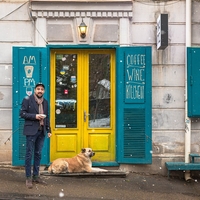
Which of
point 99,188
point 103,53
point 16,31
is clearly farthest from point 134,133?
point 16,31

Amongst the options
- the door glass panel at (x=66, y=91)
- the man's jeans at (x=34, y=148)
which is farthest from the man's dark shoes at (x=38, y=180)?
the door glass panel at (x=66, y=91)

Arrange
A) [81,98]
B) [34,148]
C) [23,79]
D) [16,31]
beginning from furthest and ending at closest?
[81,98] → [16,31] → [23,79] → [34,148]

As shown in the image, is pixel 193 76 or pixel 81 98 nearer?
pixel 193 76

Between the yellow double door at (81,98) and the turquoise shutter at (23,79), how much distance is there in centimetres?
33

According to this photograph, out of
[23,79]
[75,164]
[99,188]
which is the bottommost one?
[99,188]

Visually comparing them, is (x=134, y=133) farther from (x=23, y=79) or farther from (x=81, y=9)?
(x=81, y=9)

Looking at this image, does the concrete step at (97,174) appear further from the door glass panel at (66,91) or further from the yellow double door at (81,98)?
the door glass panel at (66,91)

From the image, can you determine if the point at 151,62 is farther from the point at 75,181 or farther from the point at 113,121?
the point at 75,181

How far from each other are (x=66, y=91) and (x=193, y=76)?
2.64 meters

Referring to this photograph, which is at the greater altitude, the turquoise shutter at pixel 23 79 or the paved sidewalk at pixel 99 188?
the turquoise shutter at pixel 23 79

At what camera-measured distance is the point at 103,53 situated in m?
8.32

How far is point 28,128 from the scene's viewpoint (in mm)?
6773

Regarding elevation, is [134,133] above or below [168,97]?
below

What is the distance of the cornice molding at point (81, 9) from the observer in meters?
8.00
